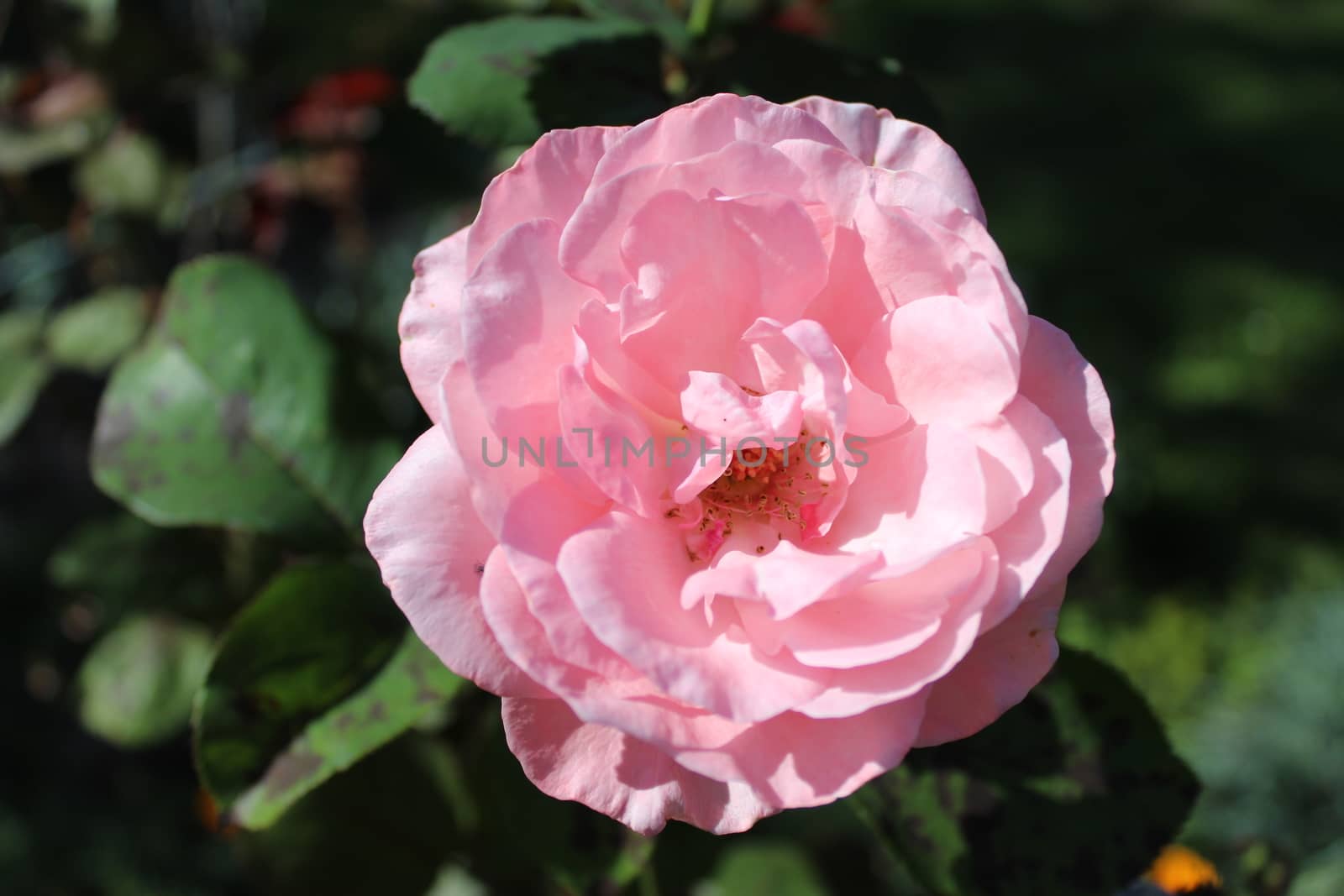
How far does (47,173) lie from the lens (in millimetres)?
1627

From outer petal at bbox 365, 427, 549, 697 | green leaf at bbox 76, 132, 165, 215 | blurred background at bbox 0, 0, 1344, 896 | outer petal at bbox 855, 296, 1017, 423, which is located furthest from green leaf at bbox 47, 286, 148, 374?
outer petal at bbox 855, 296, 1017, 423

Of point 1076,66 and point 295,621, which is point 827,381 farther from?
point 1076,66

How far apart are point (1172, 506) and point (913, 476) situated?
2.72 m

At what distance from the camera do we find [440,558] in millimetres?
767

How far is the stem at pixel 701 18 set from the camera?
112 cm

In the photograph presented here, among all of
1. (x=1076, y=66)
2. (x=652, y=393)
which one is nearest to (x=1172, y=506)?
(x=1076, y=66)

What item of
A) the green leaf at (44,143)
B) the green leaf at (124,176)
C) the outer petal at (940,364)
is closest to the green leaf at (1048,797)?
the outer petal at (940,364)

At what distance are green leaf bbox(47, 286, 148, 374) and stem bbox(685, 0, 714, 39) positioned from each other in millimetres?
876

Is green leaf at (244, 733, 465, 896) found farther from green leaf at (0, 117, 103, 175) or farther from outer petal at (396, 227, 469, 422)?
green leaf at (0, 117, 103, 175)

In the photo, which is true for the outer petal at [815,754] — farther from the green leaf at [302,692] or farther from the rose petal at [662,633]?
the green leaf at [302,692]

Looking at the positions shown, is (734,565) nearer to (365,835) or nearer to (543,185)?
(543,185)

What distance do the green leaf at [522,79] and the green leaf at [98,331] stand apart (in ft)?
2.31

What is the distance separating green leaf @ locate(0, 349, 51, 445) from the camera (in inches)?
59.1

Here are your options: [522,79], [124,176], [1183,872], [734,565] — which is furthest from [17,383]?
[1183,872]
